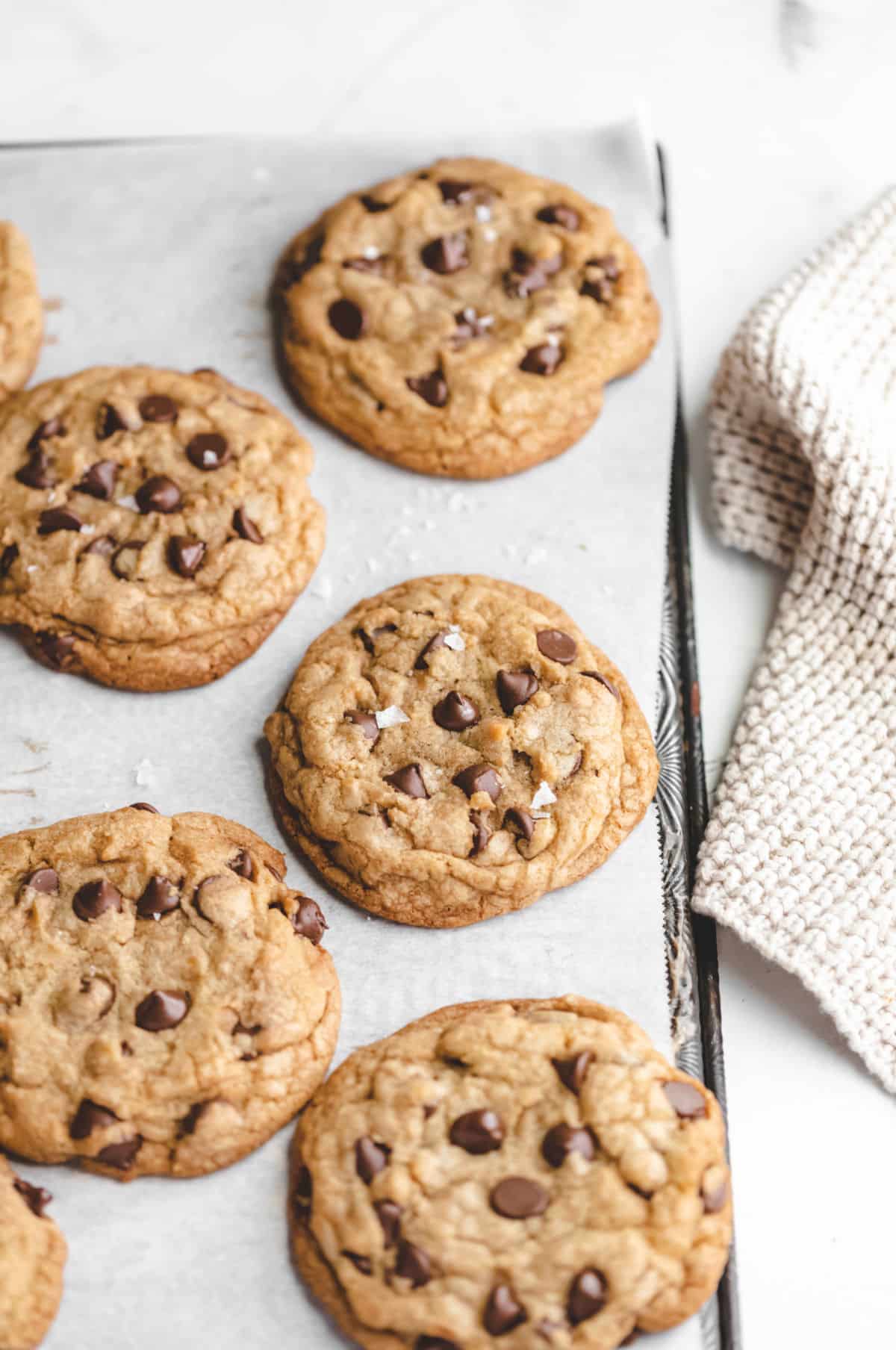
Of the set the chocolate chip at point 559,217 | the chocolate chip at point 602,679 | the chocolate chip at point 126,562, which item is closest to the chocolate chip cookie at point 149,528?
the chocolate chip at point 126,562

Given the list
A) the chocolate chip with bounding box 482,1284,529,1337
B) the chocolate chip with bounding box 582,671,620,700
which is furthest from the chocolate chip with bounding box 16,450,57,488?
the chocolate chip with bounding box 482,1284,529,1337

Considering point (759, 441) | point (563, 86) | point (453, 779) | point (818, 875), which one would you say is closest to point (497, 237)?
point (759, 441)

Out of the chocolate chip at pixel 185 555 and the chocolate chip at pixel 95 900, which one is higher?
the chocolate chip at pixel 185 555

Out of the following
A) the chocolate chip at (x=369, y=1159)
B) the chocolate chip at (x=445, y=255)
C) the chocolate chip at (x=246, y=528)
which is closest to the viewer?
the chocolate chip at (x=369, y=1159)

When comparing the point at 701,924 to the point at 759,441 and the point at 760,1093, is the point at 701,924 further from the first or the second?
the point at 759,441

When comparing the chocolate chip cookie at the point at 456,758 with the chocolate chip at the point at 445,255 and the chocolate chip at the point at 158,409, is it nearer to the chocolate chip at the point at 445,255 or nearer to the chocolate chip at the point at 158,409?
the chocolate chip at the point at 158,409

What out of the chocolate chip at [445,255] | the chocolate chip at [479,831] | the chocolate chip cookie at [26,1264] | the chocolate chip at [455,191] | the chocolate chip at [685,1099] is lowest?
the chocolate chip cookie at [26,1264]

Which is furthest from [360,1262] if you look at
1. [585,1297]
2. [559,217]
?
[559,217]
